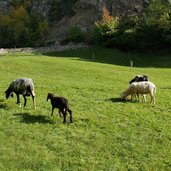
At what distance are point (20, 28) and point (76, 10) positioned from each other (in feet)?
44.0

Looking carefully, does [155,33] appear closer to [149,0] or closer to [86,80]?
[149,0]

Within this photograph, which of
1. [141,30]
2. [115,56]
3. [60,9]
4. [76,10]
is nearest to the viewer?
[115,56]

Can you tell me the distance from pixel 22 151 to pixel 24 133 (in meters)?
1.82

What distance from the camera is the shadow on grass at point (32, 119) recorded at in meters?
24.0

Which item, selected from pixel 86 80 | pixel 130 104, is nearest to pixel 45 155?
pixel 130 104

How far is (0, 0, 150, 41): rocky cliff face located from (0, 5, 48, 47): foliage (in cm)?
259

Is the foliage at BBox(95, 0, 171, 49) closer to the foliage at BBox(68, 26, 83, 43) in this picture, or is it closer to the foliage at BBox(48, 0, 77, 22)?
the foliage at BBox(68, 26, 83, 43)

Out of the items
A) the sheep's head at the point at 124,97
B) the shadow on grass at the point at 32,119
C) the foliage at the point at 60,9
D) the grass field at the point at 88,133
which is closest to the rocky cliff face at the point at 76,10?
the foliage at the point at 60,9

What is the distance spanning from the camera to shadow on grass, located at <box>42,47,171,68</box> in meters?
63.1

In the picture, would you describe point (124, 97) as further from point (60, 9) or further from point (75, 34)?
point (60, 9)

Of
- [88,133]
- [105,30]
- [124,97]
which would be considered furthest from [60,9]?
[88,133]

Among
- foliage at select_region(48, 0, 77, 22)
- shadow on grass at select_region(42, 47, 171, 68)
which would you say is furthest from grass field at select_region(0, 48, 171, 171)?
foliage at select_region(48, 0, 77, 22)

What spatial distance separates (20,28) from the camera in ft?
291

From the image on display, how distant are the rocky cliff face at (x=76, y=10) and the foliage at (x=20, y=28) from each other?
259cm
